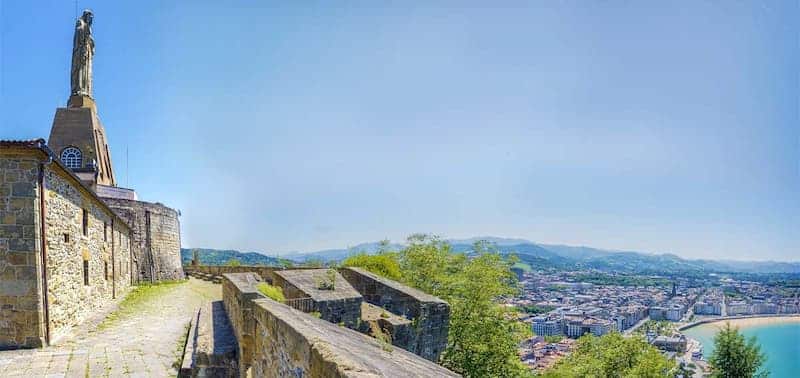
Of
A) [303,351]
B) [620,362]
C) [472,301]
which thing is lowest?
[620,362]

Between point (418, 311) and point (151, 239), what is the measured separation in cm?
2607

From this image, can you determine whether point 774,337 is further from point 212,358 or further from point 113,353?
point 113,353

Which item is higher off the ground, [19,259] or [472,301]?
[19,259]

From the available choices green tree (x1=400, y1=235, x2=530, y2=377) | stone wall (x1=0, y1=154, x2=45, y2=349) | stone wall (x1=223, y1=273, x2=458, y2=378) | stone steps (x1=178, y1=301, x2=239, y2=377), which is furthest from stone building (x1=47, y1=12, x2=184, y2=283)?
stone wall (x1=223, y1=273, x2=458, y2=378)

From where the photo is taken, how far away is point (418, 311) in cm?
1149

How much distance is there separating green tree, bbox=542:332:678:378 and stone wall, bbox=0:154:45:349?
18.5 metres

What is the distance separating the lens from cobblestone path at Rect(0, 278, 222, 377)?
7926 mm

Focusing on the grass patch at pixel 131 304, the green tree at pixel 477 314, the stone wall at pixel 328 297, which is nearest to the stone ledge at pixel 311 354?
the stone wall at pixel 328 297

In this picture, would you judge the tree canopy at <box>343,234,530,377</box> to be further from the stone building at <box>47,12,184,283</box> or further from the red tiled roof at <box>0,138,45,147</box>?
the stone building at <box>47,12,184,283</box>

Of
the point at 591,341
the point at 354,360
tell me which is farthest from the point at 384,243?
the point at 354,360

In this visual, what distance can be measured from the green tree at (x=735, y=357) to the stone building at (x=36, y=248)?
23.8 metres

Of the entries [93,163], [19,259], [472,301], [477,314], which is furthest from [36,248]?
[93,163]

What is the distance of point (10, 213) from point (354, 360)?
1073cm

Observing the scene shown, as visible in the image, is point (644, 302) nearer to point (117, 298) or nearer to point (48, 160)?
point (117, 298)
